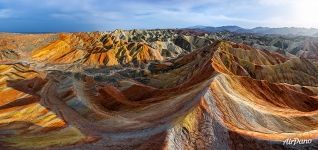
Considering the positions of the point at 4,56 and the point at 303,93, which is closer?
the point at 303,93

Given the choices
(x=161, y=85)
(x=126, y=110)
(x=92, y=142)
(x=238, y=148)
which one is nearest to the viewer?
(x=238, y=148)

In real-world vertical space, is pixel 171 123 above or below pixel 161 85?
above

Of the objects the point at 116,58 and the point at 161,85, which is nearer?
the point at 161,85

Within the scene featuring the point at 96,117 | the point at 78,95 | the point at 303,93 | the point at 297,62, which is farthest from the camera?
the point at 297,62

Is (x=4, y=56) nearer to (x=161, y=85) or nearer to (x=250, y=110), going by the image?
(x=161, y=85)

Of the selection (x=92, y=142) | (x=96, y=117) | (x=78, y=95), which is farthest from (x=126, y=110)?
(x=92, y=142)

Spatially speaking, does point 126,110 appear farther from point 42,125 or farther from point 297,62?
point 297,62

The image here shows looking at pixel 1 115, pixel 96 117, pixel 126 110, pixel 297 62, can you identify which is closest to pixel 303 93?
pixel 297 62

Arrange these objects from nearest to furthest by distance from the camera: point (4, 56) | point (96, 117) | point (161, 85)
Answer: point (96, 117) → point (161, 85) → point (4, 56)

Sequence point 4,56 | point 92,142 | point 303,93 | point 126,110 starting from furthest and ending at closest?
point 4,56 < point 303,93 < point 126,110 < point 92,142
